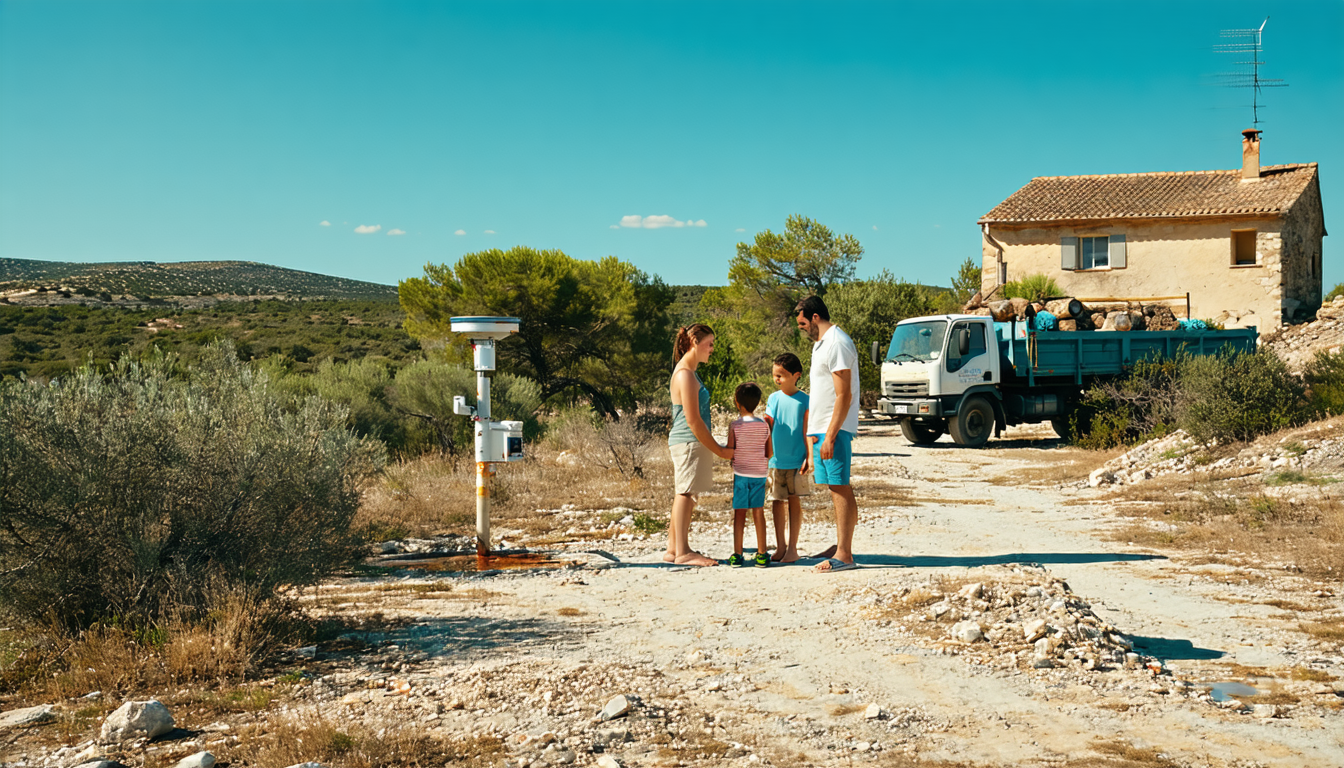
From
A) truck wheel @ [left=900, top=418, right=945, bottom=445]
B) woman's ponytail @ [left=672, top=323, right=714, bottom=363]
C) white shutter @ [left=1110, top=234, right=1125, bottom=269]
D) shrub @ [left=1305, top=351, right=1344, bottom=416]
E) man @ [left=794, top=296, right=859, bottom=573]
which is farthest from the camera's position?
white shutter @ [left=1110, top=234, right=1125, bottom=269]

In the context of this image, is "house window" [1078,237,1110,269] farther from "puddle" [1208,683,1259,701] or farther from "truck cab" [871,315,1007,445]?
"puddle" [1208,683,1259,701]

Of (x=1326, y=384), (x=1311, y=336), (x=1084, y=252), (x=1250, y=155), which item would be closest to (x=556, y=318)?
(x=1326, y=384)

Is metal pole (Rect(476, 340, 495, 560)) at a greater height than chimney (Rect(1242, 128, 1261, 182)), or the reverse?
chimney (Rect(1242, 128, 1261, 182))

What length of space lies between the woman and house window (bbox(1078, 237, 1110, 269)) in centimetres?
2441

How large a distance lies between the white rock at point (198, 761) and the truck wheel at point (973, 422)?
16212 mm

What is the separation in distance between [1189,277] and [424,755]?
28681 mm

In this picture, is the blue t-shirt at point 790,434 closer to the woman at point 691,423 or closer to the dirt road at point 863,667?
the woman at point 691,423

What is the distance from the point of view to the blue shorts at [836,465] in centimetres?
698

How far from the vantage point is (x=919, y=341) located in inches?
737

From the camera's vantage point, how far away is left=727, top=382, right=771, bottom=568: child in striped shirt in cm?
728

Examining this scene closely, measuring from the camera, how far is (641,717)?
165 inches

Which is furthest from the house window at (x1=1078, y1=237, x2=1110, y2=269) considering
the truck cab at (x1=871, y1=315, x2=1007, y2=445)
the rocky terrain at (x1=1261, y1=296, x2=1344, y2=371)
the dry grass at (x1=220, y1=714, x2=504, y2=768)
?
the dry grass at (x1=220, y1=714, x2=504, y2=768)

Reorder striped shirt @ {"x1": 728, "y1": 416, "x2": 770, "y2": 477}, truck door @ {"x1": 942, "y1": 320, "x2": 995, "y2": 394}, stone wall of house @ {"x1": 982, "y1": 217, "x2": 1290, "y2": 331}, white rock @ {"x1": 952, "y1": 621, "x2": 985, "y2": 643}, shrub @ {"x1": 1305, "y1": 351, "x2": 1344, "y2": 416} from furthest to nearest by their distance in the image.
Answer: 1. stone wall of house @ {"x1": 982, "y1": 217, "x2": 1290, "y2": 331}
2. truck door @ {"x1": 942, "y1": 320, "x2": 995, "y2": 394}
3. shrub @ {"x1": 1305, "y1": 351, "x2": 1344, "y2": 416}
4. striped shirt @ {"x1": 728, "y1": 416, "x2": 770, "y2": 477}
5. white rock @ {"x1": 952, "y1": 621, "x2": 985, "y2": 643}

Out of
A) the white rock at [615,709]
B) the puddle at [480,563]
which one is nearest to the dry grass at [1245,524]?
the puddle at [480,563]
